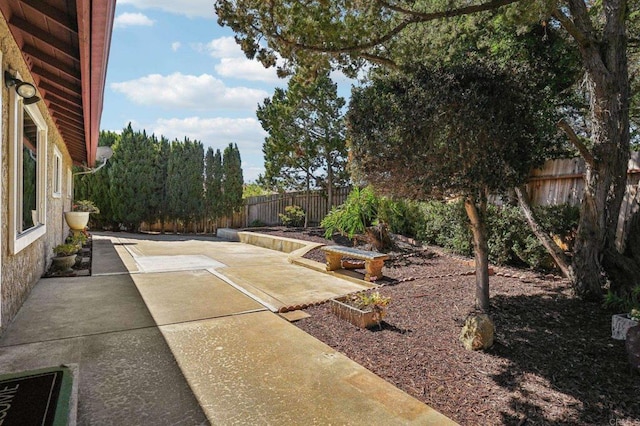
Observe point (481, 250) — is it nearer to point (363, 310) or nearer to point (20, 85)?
point (363, 310)

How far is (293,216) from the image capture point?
1392 cm

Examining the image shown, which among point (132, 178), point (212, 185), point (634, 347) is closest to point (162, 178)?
point (132, 178)

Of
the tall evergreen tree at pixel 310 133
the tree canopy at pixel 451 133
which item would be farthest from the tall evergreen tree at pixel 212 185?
the tree canopy at pixel 451 133

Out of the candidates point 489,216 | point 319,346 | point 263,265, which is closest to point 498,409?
point 319,346

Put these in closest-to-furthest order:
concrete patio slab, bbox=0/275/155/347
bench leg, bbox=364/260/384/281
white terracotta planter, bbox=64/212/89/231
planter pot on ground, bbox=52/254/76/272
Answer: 1. concrete patio slab, bbox=0/275/155/347
2. bench leg, bbox=364/260/384/281
3. planter pot on ground, bbox=52/254/76/272
4. white terracotta planter, bbox=64/212/89/231

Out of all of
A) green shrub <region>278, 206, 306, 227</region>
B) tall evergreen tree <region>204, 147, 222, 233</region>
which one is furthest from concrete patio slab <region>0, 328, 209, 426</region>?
tall evergreen tree <region>204, 147, 222, 233</region>

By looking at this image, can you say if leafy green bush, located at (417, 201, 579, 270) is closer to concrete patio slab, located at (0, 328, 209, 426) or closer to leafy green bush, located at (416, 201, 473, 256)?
leafy green bush, located at (416, 201, 473, 256)

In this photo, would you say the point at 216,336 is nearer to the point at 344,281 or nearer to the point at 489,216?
the point at 344,281

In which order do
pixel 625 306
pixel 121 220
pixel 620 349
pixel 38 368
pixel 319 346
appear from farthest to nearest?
pixel 121 220 → pixel 625 306 → pixel 319 346 → pixel 620 349 → pixel 38 368

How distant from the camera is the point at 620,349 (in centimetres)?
302

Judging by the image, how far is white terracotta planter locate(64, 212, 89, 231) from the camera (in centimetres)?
952

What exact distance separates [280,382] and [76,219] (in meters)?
9.63

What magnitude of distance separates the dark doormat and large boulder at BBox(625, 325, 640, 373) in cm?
394

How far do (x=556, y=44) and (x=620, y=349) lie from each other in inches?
215
